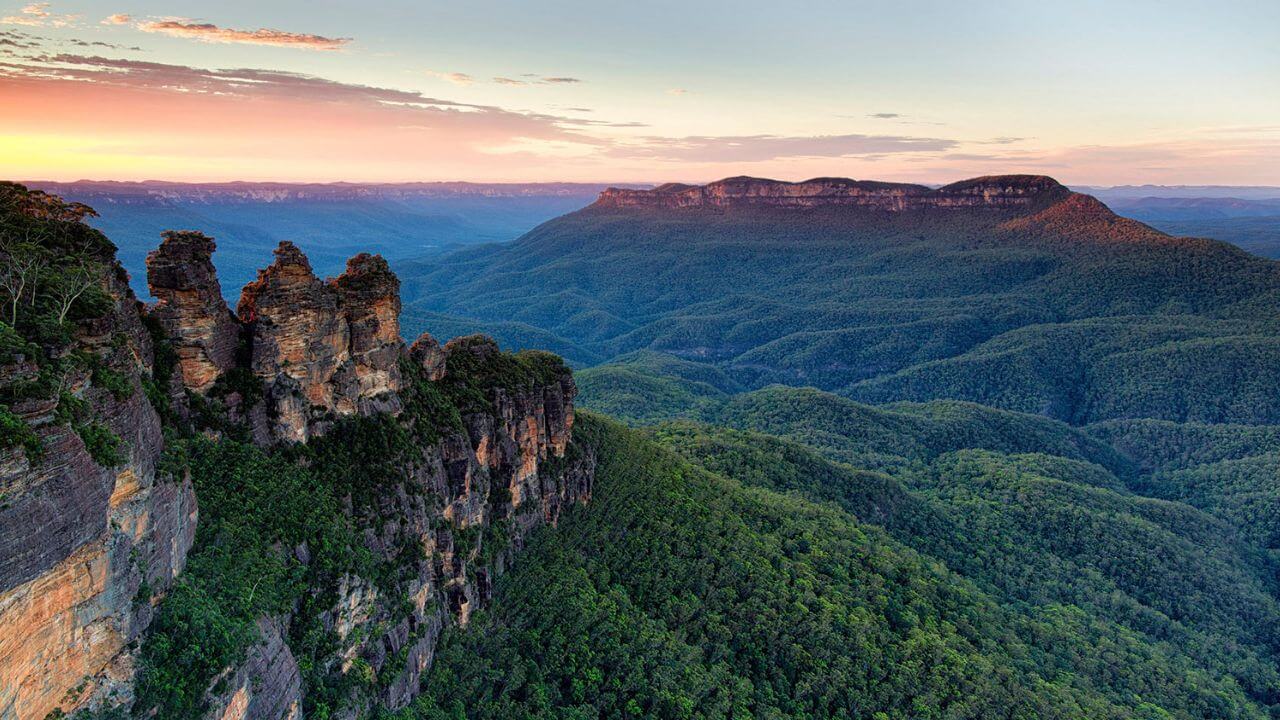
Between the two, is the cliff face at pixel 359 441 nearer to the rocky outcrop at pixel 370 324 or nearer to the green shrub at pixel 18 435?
the rocky outcrop at pixel 370 324

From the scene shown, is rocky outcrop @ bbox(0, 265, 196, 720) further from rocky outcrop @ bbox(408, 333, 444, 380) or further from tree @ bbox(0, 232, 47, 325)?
rocky outcrop @ bbox(408, 333, 444, 380)

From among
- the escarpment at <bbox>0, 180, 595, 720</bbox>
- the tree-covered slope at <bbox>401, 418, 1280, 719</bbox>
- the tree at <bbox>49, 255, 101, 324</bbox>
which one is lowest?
the tree-covered slope at <bbox>401, 418, 1280, 719</bbox>

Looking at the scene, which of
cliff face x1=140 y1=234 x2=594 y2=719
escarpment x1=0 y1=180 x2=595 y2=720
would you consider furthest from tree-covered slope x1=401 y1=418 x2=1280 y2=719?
escarpment x1=0 y1=180 x2=595 y2=720

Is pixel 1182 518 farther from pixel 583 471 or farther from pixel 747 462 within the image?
pixel 583 471

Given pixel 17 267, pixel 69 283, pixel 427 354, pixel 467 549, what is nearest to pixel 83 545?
pixel 69 283

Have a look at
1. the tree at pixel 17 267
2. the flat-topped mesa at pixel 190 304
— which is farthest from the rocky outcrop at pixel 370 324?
the tree at pixel 17 267

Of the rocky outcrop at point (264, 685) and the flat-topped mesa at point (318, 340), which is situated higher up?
the flat-topped mesa at point (318, 340)

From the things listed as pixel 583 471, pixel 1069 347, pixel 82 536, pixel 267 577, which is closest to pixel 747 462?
pixel 583 471
